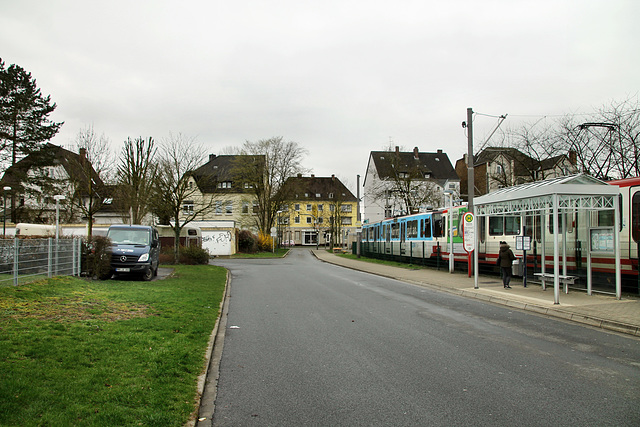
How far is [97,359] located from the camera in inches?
231

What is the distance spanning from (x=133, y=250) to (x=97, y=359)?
13098 mm

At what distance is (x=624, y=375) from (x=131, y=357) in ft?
20.1

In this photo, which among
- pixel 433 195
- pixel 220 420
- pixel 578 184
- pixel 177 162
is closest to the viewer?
pixel 220 420

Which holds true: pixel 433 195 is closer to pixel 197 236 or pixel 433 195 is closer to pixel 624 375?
pixel 197 236

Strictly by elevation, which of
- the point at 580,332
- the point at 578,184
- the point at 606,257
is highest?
the point at 578,184

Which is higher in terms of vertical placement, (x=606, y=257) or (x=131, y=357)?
(x=606, y=257)

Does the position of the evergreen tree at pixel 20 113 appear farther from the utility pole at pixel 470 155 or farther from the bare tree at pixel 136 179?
the utility pole at pixel 470 155

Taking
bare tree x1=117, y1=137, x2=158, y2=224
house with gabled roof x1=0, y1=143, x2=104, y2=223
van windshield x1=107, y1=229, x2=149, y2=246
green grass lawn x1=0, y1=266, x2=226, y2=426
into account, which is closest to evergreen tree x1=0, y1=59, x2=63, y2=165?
house with gabled roof x1=0, y1=143, x2=104, y2=223

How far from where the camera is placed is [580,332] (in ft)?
29.6

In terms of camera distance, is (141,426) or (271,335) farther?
(271,335)

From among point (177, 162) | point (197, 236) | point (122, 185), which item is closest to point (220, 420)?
point (177, 162)

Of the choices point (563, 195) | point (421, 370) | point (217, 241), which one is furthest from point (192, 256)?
point (421, 370)

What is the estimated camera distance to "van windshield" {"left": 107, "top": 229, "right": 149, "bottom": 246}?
18.8 metres

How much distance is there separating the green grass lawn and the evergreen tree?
3239 cm
